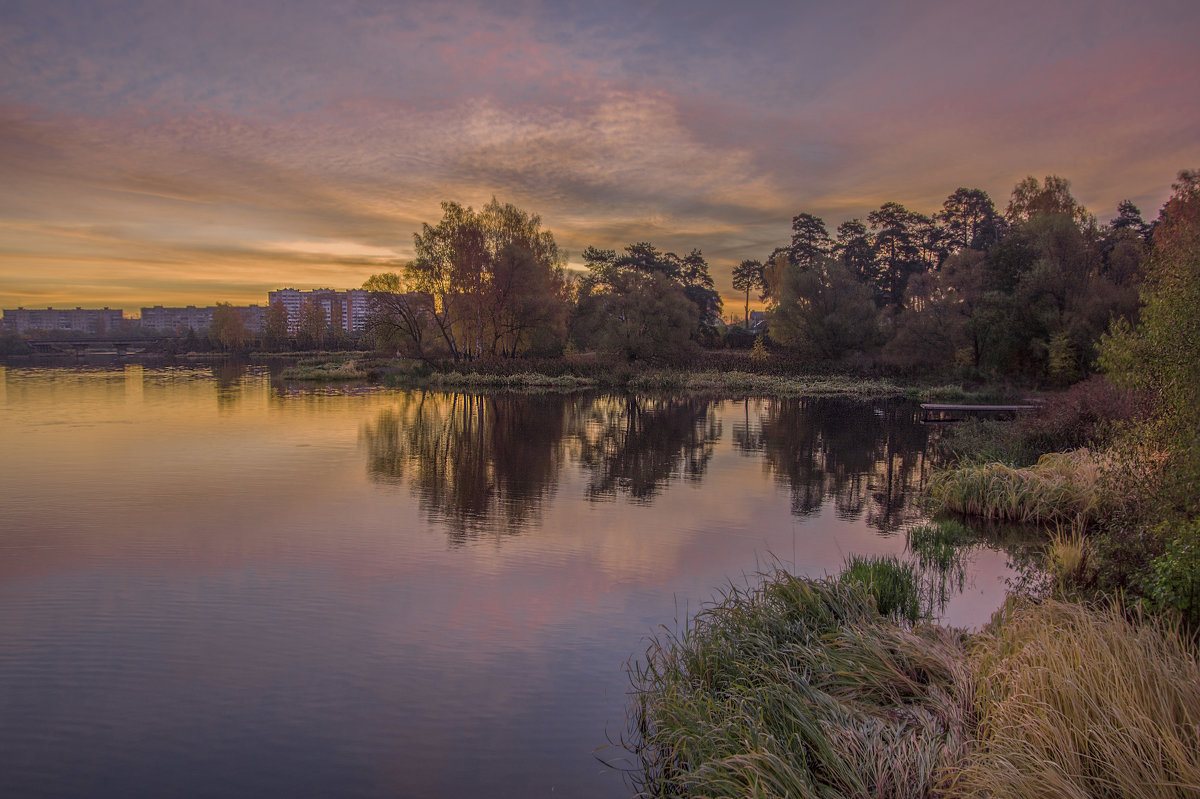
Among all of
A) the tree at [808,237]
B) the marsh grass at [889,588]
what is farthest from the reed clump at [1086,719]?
the tree at [808,237]

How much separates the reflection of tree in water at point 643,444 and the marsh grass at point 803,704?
8626mm

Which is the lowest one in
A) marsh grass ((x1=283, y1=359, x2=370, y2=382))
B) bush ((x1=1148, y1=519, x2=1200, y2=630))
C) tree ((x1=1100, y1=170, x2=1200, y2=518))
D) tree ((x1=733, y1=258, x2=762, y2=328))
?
bush ((x1=1148, y1=519, x2=1200, y2=630))

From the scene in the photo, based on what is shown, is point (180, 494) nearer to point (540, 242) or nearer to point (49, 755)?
point (49, 755)

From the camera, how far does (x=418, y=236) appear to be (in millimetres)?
55719

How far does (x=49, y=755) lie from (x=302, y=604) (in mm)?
3323

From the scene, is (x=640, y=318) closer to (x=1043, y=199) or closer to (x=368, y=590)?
(x=1043, y=199)

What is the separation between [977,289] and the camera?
44.1 m

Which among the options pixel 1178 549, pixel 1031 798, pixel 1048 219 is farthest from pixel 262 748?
pixel 1048 219

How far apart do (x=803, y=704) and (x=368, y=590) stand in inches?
252

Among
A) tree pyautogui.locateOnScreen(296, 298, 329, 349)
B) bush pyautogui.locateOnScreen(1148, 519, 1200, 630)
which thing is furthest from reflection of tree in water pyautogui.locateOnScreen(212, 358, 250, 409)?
tree pyautogui.locateOnScreen(296, 298, 329, 349)

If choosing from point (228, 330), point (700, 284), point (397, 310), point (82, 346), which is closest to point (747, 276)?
point (700, 284)

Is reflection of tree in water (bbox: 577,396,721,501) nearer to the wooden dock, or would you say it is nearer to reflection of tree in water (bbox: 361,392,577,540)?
reflection of tree in water (bbox: 361,392,577,540)

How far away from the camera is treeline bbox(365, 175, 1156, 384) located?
4078 centimetres

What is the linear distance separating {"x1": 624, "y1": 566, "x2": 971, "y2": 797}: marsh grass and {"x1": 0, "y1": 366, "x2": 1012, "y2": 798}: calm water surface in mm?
658
